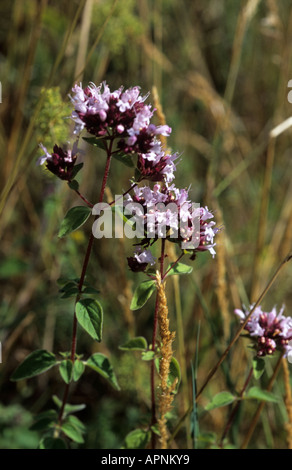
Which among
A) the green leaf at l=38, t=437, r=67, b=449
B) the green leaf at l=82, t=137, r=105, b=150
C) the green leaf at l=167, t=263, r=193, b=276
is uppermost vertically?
the green leaf at l=82, t=137, r=105, b=150

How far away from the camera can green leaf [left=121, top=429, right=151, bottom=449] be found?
134 cm

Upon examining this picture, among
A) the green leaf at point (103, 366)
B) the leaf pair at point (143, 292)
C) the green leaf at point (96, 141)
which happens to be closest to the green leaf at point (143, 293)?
the leaf pair at point (143, 292)

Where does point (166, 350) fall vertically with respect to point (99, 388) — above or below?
below

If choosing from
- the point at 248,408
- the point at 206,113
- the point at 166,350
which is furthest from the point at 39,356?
the point at 206,113

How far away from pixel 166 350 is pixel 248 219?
1870 mm

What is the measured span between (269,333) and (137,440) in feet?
1.49

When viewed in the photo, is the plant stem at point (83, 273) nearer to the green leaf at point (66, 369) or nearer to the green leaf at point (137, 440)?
the green leaf at point (66, 369)

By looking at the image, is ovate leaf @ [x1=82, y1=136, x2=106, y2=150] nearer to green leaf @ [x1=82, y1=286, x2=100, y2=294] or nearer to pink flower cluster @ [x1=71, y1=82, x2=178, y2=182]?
pink flower cluster @ [x1=71, y1=82, x2=178, y2=182]

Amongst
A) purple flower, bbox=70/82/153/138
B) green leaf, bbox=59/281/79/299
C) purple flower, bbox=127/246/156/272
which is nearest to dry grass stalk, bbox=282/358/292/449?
purple flower, bbox=127/246/156/272

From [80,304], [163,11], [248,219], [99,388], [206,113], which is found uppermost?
[163,11]

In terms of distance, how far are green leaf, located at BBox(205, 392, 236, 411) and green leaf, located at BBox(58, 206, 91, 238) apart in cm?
64

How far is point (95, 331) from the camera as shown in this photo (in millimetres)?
1145
